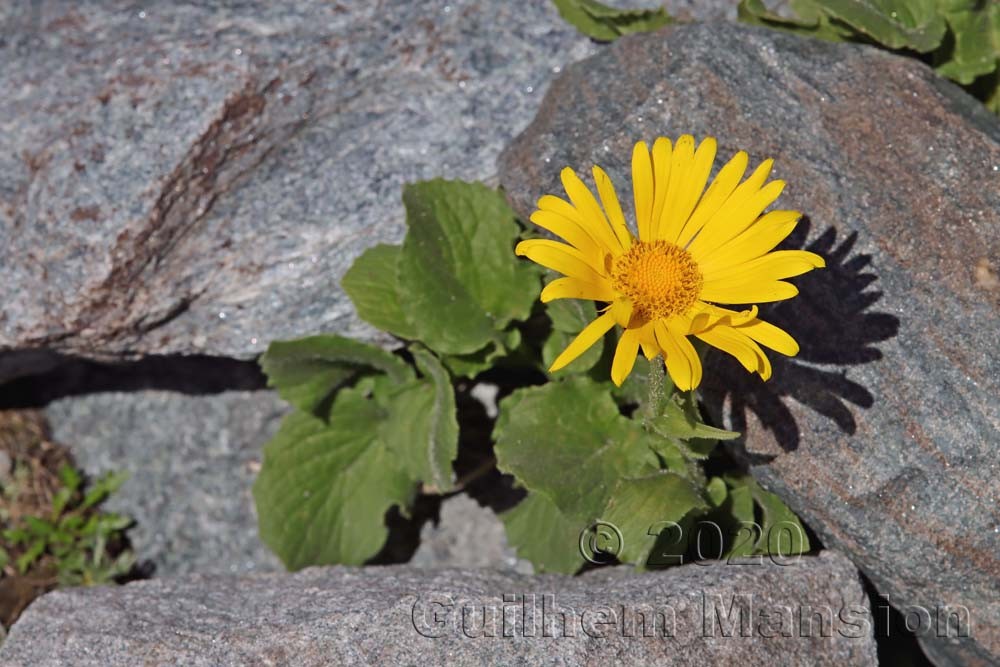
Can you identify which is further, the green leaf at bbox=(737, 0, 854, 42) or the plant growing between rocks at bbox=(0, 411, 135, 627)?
the plant growing between rocks at bbox=(0, 411, 135, 627)

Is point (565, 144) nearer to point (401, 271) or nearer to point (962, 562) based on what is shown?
point (401, 271)

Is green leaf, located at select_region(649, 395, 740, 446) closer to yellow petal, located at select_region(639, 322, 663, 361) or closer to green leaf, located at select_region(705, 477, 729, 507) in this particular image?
yellow petal, located at select_region(639, 322, 663, 361)

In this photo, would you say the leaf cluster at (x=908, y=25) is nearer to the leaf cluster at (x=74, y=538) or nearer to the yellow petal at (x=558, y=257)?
the yellow petal at (x=558, y=257)

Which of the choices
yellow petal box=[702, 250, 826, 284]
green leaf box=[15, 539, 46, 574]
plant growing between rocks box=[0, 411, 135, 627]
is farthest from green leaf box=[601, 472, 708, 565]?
green leaf box=[15, 539, 46, 574]

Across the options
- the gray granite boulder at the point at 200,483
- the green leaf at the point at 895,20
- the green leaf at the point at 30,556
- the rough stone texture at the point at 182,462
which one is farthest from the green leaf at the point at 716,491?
the green leaf at the point at 30,556

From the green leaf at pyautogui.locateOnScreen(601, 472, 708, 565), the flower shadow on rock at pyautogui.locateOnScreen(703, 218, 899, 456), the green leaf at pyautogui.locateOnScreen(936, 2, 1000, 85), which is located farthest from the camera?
the green leaf at pyautogui.locateOnScreen(936, 2, 1000, 85)

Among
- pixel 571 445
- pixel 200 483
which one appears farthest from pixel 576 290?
pixel 200 483
